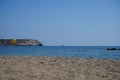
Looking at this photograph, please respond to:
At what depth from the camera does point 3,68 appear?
9875 millimetres

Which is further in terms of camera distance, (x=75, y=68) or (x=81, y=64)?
(x=81, y=64)

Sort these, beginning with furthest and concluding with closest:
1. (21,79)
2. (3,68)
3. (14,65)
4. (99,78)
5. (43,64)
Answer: (43,64)
(14,65)
(3,68)
(99,78)
(21,79)

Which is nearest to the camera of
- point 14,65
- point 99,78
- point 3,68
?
point 99,78

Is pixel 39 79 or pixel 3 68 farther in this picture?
pixel 3 68

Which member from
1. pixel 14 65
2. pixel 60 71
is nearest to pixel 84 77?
pixel 60 71

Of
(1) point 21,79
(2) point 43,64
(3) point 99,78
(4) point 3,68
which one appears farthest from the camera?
(2) point 43,64

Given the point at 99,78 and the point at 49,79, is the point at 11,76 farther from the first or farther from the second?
the point at 99,78

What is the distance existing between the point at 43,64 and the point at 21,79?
284cm

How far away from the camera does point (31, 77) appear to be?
8.74 meters

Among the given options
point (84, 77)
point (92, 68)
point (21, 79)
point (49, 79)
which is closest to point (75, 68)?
point (92, 68)

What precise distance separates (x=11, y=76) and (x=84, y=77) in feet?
9.38

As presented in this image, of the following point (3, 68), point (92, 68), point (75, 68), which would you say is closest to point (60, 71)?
point (75, 68)

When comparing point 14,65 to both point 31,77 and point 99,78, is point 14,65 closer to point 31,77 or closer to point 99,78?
point 31,77

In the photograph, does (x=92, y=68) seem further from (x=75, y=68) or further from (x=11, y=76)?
(x=11, y=76)
